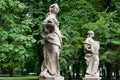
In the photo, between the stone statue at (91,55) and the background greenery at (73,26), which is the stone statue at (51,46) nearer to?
the stone statue at (91,55)

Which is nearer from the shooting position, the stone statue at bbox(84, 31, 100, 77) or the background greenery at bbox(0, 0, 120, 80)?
the stone statue at bbox(84, 31, 100, 77)

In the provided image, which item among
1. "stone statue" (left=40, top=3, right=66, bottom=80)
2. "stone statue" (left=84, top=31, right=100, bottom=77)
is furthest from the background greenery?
"stone statue" (left=40, top=3, right=66, bottom=80)

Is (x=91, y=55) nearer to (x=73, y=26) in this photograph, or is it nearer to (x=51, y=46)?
(x=73, y=26)

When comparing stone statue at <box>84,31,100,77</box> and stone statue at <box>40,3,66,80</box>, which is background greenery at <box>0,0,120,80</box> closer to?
stone statue at <box>84,31,100,77</box>

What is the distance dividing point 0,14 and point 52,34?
8925 millimetres

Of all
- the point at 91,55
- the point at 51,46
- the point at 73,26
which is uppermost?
the point at 73,26

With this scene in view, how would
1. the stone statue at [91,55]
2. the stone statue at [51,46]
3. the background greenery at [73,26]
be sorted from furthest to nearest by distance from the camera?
the background greenery at [73,26] → the stone statue at [91,55] → the stone statue at [51,46]

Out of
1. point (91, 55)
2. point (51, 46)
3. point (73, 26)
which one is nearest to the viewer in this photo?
point (51, 46)

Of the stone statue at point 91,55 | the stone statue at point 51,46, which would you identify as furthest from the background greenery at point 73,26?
the stone statue at point 51,46

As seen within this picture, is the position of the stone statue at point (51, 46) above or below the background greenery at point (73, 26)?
below

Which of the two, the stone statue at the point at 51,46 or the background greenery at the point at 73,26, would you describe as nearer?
the stone statue at the point at 51,46

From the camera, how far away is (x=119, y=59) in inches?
940

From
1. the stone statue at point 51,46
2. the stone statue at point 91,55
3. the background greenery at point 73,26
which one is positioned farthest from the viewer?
the background greenery at point 73,26

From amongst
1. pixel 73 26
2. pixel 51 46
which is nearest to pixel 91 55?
pixel 73 26
